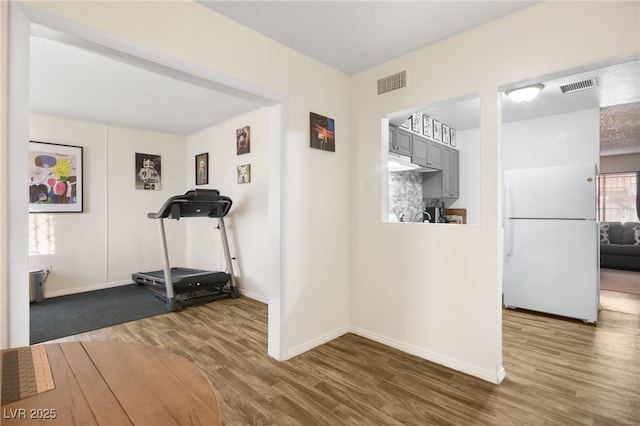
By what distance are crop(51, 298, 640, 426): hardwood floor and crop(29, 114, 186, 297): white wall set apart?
2062 millimetres

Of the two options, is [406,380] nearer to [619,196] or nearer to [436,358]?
[436,358]

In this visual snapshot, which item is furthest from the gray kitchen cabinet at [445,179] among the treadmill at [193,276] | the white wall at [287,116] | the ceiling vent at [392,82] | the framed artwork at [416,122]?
the treadmill at [193,276]

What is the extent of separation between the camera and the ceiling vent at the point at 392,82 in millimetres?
2768

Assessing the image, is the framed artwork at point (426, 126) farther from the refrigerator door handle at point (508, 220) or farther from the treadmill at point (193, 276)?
the treadmill at point (193, 276)

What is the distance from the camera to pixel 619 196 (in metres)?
7.59

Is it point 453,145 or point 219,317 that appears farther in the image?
point 453,145

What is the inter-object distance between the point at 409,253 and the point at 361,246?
1.70ft

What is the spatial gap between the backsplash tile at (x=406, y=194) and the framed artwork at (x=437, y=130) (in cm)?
→ 67

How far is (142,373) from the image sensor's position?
0.88 meters

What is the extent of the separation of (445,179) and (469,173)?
0.52 metres

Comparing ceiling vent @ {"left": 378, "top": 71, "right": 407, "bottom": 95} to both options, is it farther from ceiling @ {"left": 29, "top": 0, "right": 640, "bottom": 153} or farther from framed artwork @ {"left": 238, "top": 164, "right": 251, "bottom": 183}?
framed artwork @ {"left": 238, "top": 164, "right": 251, "bottom": 183}

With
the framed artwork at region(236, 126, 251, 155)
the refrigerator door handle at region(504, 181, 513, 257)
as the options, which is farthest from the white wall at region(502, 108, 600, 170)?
the framed artwork at region(236, 126, 251, 155)

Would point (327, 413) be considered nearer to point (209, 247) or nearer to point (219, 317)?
point (219, 317)

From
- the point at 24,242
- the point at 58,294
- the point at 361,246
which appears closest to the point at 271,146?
the point at 361,246
